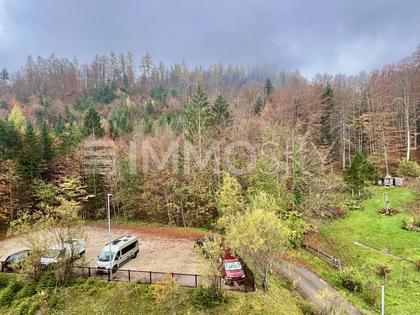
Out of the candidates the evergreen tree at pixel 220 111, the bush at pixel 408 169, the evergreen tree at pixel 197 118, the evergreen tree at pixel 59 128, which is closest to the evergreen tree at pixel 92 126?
the evergreen tree at pixel 59 128

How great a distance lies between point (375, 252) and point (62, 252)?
24.1 m

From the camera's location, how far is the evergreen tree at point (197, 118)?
133 feet

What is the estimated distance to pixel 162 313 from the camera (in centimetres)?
1759

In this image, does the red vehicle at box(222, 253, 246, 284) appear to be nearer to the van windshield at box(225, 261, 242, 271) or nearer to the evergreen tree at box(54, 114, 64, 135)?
the van windshield at box(225, 261, 242, 271)

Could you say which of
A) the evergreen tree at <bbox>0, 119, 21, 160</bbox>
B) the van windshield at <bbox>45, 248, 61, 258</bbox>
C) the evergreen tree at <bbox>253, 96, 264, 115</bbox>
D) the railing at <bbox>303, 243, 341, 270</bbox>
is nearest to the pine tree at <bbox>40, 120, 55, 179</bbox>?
the evergreen tree at <bbox>0, 119, 21, 160</bbox>

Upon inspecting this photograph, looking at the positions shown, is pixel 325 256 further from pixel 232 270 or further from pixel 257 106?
pixel 257 106

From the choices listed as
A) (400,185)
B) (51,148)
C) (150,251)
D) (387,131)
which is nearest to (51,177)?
(51,148)

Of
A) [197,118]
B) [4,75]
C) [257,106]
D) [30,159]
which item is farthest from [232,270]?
[4,75]

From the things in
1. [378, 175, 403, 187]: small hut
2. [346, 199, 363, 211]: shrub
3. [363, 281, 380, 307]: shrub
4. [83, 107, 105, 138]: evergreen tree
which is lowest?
[363, 281, 380, 307]: shrub

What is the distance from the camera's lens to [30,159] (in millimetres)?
36188

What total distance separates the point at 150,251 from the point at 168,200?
999 centimetres

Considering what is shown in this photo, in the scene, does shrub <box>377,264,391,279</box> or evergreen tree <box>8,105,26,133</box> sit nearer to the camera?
shrub <box>377,264,391,279</box>

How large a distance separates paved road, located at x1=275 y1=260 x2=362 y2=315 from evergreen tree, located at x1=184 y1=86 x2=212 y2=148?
20.1 metres

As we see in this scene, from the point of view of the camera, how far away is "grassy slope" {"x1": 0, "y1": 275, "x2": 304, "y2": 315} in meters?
17.5
